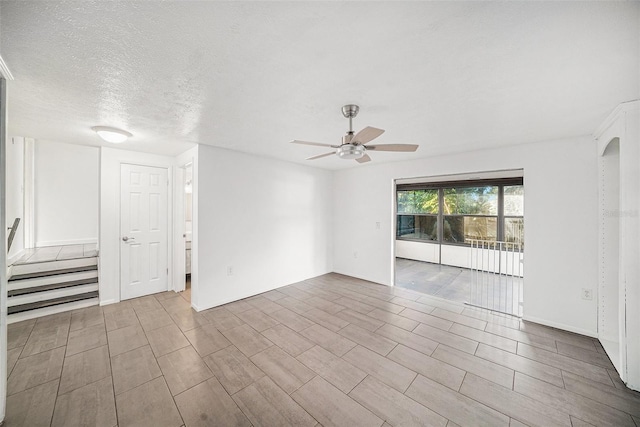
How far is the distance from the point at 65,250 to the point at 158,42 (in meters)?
4.63

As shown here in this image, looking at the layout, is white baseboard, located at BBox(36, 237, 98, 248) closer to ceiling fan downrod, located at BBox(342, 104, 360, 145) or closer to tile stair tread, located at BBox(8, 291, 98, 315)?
tile stair tread, located at BBox(8, 291, 98, 315)

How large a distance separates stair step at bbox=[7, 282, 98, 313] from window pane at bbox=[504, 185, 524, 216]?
8.22 meters

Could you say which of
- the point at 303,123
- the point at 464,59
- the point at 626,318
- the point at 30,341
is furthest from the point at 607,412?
the point at 30,341

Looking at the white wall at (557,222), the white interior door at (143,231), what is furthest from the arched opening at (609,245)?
the white interior door at (143,231)

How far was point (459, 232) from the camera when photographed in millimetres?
6184

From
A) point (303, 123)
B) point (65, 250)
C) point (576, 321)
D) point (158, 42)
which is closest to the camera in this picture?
point (158, 42)

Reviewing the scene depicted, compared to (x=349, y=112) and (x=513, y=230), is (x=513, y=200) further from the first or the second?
(x=349, y=112)

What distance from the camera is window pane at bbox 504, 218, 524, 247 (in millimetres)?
5395

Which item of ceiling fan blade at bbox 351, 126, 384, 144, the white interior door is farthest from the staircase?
ceiling fan blade at bbox 351, 126, 384, 144

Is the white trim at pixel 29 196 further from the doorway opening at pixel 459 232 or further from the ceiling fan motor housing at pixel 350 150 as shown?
the doorway opening at pixel 459 232

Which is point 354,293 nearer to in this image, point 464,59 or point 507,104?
point 507,104

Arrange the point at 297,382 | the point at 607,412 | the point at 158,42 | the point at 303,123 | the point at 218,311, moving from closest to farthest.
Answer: the point at 158,42 < the point at 607,412 < the point at 297,382 < the point at 303,123 < the point at 218,311

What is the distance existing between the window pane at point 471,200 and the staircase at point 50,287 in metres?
7.67

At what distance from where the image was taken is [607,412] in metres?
1.67
